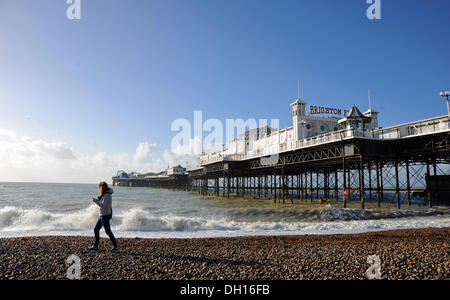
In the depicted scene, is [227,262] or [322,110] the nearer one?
[227,262]

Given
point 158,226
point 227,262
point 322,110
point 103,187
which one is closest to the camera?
point 227,262

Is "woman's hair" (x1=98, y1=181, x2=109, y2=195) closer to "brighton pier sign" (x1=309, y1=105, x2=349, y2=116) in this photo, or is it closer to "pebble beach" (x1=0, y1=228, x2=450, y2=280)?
"pebble beach" (x1=0, y1=228, x2=450, y2=280)

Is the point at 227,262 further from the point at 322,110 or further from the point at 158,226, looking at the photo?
the point at 322,110

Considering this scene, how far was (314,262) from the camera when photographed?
5.71 meters

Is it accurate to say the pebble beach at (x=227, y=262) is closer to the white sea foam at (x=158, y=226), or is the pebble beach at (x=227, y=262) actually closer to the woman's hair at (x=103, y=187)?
the woman's hair at (x=103, y=187)

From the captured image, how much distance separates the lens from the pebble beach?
4984 millimetres

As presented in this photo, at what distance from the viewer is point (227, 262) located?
5.89m

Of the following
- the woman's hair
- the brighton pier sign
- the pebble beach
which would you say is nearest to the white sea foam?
the pebble beach

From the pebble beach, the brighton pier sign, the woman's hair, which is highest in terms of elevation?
the brighton pier sign

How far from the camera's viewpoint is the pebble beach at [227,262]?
4984 mm

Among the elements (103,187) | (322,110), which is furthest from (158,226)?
(322,110)

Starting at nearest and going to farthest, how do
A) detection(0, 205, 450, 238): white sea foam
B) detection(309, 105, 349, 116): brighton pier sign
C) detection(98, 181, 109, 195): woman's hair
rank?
detection(98, 181, 109, 195): woman's hair → detection(0, 205, 450, 238): white sea foam → detection(309, 105, 349, 116): brighton pier sign
